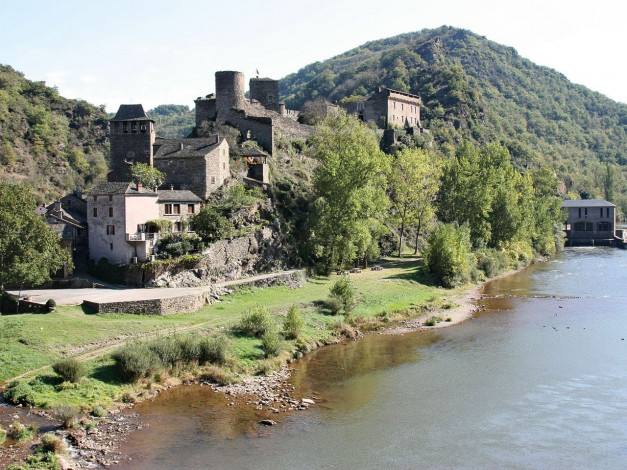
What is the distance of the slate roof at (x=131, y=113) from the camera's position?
53406 mm

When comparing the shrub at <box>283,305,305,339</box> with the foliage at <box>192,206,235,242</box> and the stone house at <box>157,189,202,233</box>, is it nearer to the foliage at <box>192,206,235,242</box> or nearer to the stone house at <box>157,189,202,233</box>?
the foliage at <box>192,206,235,242</box>

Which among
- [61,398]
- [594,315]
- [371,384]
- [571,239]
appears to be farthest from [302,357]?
[571,239]

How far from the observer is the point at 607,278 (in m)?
62.6

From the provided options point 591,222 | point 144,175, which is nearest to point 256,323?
point 144,175

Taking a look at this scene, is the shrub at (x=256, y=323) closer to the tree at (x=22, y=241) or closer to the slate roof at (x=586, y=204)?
the tree at (x=22, y=241)

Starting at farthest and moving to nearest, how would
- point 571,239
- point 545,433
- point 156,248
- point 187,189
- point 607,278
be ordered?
point 571,239 < point 607,278 < point 187,189 < point 156,248 < point 545,433

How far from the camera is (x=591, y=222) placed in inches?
4129

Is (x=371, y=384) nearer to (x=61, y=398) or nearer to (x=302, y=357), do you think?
(x=302, y=357)

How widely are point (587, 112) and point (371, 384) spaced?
19200 centimetres

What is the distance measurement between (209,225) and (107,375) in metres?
19.5

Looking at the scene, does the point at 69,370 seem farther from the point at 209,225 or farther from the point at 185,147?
the point at 185,147

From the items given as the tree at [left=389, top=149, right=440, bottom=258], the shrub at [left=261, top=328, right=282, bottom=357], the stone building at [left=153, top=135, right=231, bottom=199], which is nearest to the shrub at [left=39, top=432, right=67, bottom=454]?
the shrub at [left=261, top=328, right=282, bottom=357]

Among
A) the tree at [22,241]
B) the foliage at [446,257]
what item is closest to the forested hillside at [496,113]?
the foliage at [446,257]

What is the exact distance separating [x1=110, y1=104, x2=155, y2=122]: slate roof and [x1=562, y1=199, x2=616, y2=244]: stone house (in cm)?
7490
